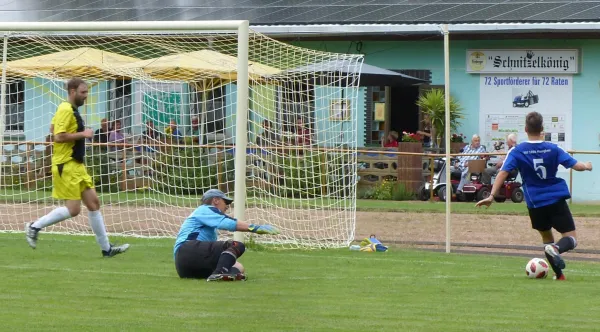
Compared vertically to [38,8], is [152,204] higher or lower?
lower

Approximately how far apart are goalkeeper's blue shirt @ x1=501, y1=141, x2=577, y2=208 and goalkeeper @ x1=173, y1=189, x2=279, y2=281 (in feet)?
8.42

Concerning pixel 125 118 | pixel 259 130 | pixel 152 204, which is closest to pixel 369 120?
pixel 125 118

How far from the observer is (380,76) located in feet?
85.3

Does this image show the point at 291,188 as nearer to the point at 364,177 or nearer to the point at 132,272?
the point at 132,272

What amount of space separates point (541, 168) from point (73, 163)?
5098 millimetres

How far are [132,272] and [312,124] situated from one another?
6646 millimetres

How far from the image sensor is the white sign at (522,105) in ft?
91.9

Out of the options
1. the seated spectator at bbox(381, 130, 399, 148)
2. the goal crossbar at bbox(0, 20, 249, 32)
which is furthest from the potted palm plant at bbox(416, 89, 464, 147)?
the goal crossbar at bbox(0, 20, 249, 32)

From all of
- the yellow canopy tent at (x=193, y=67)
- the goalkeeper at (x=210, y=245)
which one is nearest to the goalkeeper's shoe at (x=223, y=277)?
the goalkeeper at (x=210, y=245)

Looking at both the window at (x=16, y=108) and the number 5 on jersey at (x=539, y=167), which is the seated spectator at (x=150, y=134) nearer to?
the window at (x=16, y=108)

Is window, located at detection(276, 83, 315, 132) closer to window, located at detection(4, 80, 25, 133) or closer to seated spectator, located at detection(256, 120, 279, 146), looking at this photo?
seated spectator, located at detection(256, 120, 279, 146)

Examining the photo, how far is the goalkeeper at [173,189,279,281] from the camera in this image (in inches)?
438

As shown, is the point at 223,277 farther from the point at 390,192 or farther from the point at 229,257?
the point at 390,192

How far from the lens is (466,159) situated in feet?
84.2
